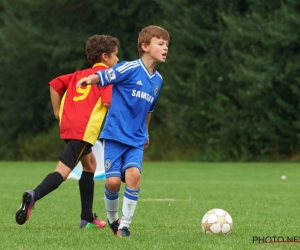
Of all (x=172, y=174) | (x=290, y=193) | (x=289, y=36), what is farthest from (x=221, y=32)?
(x=290, y=193)

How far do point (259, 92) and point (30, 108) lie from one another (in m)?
10.4

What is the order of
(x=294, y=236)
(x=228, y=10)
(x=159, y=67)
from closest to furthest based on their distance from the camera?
1. (x=294, y=236)
2. (x=228, y=10)
3. (x=159, y=67)

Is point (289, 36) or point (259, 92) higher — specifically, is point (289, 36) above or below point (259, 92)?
above

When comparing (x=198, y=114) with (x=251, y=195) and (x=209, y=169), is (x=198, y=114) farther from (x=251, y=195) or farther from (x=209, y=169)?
(x=251, y=195)

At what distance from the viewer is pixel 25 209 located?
6488 millimetres

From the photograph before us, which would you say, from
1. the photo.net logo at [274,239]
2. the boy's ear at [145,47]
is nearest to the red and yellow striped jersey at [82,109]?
the boy's ear at [145,47]

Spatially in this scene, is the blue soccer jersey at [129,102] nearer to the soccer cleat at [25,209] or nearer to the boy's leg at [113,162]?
the boy's leg at [113,162]

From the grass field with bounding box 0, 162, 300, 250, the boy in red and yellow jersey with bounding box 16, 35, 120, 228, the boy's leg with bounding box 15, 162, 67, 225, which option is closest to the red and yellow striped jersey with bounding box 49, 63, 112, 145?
the boy in red and yellow jersey with bounding box 16, 35, 120, 228

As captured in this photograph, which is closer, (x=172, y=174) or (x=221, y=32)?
(x=172, y=174)

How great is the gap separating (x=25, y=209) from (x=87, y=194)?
3.65ft

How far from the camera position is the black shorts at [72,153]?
711 cm

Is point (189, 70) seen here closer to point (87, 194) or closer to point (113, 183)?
point (87, 194)

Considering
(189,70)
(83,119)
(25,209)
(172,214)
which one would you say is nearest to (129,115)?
(83,119)

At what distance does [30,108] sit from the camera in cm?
3106
